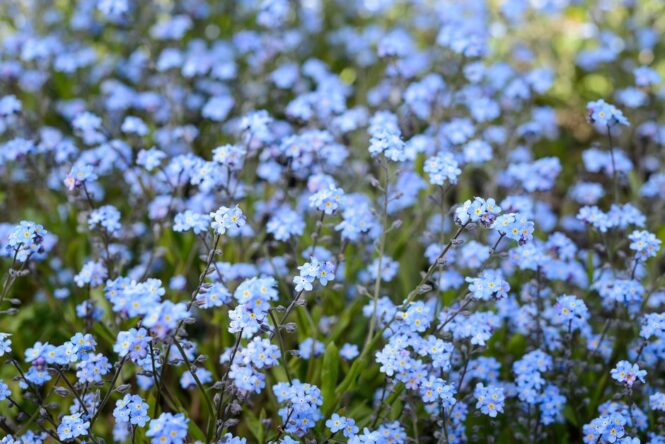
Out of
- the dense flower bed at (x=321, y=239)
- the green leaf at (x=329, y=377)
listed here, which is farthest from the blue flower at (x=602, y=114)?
the green leaf at (x=329, y=377)

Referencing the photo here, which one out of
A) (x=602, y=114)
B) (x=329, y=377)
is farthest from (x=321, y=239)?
(x=602, y=114)

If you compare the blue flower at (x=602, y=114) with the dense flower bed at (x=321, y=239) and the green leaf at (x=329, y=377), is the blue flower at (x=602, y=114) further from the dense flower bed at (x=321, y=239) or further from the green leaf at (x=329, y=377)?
the green leaf at (x=329, y=377)

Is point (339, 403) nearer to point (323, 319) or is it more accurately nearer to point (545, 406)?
point (323, 319)

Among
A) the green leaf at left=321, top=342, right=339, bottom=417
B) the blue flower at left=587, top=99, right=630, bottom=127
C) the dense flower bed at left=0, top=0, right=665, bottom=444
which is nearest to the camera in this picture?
the dense flower bed at left=0, top=0, right=665, bottom=444

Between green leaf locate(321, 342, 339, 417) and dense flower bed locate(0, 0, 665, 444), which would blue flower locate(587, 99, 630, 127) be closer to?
dense flower bed locate(0, 0, 665, 444)

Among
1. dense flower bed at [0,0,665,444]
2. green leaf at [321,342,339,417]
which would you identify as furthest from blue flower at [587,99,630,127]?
green leaf at [321,342,339,417]

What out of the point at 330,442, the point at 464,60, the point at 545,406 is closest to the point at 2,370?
the point at 330,442

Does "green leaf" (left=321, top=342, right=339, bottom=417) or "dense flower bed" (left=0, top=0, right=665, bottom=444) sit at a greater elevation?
"dense flower bed" (left=0, top=0, right=665, bottom=444)

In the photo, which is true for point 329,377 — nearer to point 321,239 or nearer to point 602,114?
point 321,239
